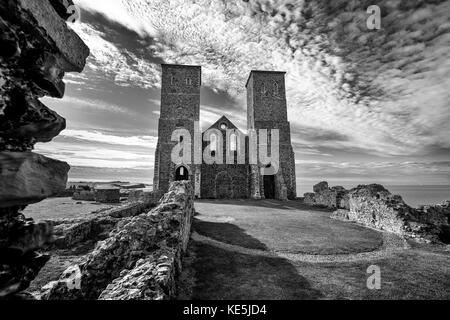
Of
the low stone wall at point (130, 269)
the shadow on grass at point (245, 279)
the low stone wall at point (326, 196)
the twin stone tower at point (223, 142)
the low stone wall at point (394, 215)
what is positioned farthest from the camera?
the twin stone tower at point (223, 142)

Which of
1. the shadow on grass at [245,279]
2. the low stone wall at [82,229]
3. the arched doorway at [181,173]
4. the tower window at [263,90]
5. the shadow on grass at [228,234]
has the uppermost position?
the tower window at [263,90]

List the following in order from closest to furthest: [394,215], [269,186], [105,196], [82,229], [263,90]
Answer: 1. [82,229]
2. [394,215]
3. [105,196]
4. [269,186]
5. [263,90]

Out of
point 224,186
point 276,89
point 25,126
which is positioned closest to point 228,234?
point 25,126

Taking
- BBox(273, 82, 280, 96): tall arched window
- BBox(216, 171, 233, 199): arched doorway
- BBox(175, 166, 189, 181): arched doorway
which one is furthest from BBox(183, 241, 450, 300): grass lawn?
BBox(273, 82, 280, 96): tall arched window

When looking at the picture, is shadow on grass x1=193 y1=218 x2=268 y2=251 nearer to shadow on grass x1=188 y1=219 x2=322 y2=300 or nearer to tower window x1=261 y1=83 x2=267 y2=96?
shadow on grass x1=188 y1=219 x2=322 y2=300

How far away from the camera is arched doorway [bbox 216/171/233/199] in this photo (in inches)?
1040

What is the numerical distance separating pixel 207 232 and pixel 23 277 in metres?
7.49

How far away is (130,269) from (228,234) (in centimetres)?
526

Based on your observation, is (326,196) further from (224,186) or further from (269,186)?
(224,186)

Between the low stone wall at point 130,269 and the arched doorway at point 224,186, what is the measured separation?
21471mm

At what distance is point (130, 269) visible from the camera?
364cm

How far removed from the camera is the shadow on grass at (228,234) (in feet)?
Result: 23.8

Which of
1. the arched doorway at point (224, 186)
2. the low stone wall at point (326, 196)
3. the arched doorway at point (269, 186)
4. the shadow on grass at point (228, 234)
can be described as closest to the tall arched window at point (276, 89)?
the arched doorway at point (269, 186)

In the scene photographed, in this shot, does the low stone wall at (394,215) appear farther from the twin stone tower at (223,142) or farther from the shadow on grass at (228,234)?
the twin stone tower at (223,142)
